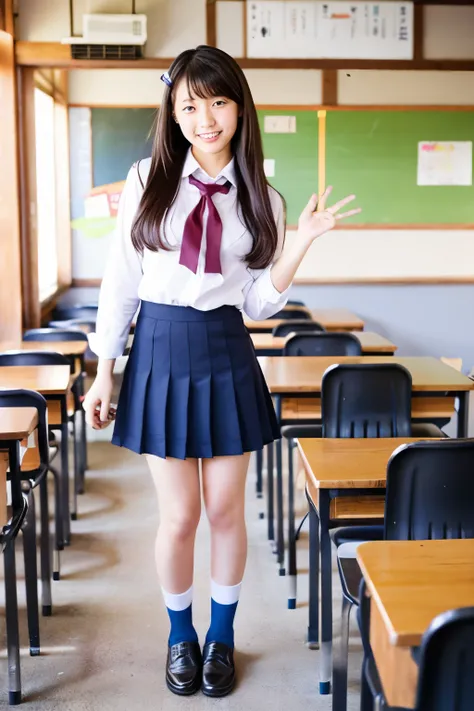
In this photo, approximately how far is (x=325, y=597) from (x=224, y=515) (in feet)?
1.12

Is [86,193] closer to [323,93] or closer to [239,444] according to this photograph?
[323,93]

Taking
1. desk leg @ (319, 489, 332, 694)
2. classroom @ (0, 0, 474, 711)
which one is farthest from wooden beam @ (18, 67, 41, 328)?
desk leg @ (319, 489, 332, 694)

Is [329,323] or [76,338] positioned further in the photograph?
[329,323]

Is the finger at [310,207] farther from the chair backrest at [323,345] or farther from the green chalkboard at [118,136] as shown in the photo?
the green chalkboard at [118,136]

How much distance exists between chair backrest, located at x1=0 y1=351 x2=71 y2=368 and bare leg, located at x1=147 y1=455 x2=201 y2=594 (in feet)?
5.85

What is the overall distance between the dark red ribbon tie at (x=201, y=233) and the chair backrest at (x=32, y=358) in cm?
198

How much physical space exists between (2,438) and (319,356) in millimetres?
2180

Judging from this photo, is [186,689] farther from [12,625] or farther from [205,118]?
[205,118]

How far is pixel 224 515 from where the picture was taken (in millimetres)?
2404

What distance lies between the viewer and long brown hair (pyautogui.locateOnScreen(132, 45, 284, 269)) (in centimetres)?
211

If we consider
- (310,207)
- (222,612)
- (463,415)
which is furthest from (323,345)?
(310,207)

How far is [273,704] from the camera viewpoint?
98.2 inches

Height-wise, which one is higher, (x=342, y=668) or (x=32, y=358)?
(x=32, y=358)

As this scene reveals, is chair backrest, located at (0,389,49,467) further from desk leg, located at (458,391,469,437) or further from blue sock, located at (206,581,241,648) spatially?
desk leg, located at (458,391,469,437)
